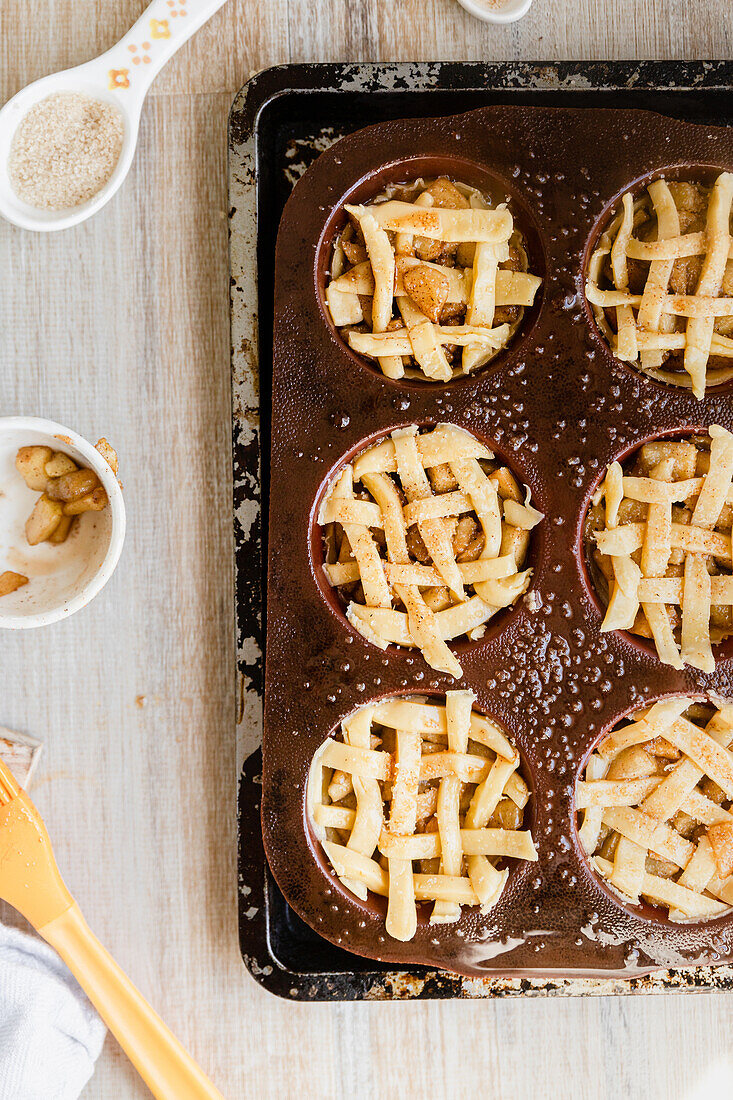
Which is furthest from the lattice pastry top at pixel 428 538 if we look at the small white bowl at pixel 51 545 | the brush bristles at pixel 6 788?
the brush bristles at pixel 6 788

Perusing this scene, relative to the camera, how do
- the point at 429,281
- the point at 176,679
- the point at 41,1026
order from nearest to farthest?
the point at 429,281 → the point at 41,1026 → the point at 176,679

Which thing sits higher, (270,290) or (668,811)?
(270,290)

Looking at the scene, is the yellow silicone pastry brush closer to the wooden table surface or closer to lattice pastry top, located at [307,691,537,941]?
the wooden table surface

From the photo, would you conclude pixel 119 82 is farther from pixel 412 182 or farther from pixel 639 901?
pixel 639 901

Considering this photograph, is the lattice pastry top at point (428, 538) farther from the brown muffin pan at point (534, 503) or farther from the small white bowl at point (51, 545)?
the small white bowl at point (51, 545)

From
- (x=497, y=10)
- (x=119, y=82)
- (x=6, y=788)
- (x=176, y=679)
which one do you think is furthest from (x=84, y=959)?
(x=497, y=10)

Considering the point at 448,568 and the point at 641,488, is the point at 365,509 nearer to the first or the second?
the point at 448,568

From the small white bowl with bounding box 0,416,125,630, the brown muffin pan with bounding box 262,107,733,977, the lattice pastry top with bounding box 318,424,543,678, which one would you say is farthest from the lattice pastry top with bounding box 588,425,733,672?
the small white bowl with bounding box 0,416,125,630

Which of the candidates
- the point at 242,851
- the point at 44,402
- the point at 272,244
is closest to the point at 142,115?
the point at 272,244
